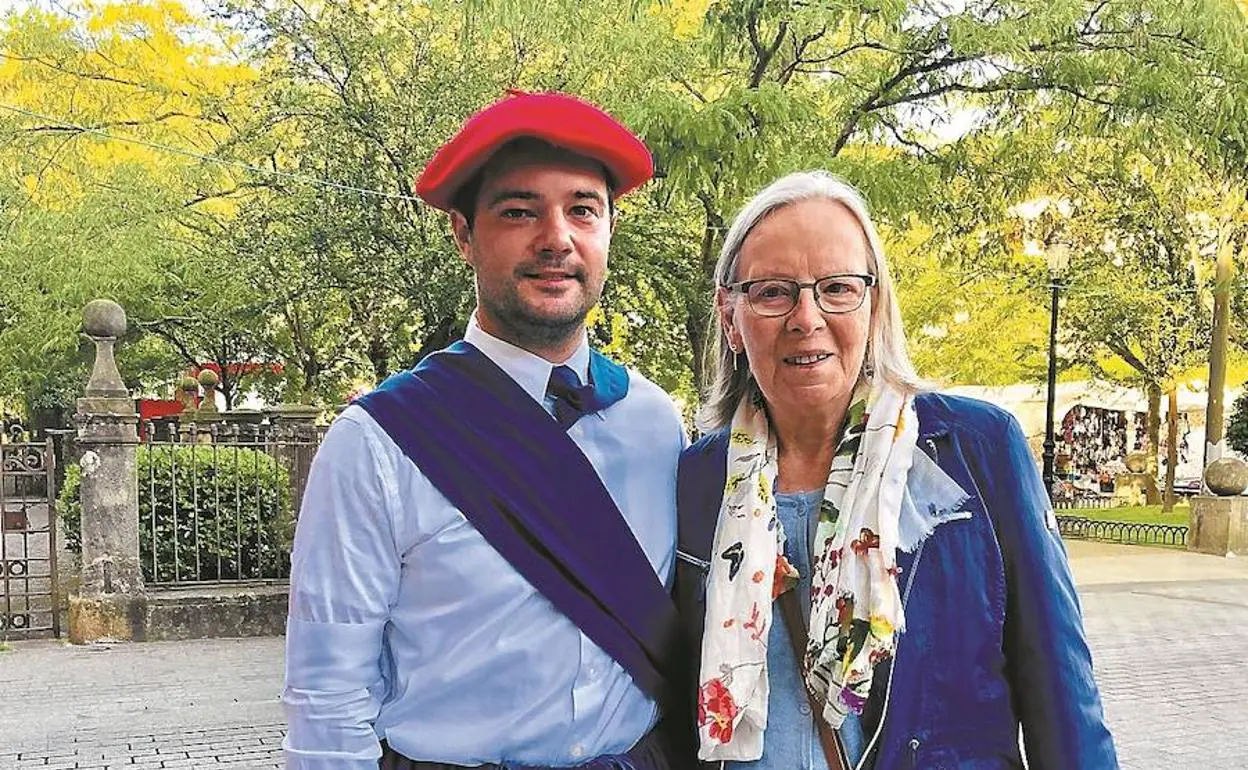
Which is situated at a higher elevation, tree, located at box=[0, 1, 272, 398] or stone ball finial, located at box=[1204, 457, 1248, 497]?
tree, located at box=[0, 1, 272, 398]

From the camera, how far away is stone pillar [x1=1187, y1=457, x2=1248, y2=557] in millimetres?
14508

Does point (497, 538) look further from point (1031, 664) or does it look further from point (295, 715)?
point (1031, 664)

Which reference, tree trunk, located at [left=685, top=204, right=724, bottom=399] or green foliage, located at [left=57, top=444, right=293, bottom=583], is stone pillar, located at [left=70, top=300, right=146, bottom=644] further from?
tree trunk, located at [left=685, top=204, right=724, bottom=399]

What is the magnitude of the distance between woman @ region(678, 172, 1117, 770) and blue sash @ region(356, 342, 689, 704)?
5.0 inches

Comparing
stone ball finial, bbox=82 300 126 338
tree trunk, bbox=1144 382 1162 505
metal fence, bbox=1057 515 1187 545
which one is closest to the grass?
tree trunk, bbox=1144 382 1162 505

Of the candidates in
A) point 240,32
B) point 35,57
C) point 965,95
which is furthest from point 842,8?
point 35,57

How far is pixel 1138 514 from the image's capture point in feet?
69.4

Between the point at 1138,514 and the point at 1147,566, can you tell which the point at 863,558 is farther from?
the point at 1138,514

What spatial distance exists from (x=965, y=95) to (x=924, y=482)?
7.33 m

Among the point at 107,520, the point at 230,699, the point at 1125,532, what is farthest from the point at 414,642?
the point at 1125,532

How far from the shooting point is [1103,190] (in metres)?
18.4

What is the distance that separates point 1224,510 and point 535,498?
1468cm

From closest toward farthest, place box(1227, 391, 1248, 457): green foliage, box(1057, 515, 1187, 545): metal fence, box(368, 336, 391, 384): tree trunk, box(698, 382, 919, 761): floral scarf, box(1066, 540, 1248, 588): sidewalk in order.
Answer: box(698, 382, 919, 761): floral scarf → box(1066, 540, 1248, 588): sidewalk → box(368, 336, 391, 384): tree trunk → box(1057, 515, 1187, 545): metal fence → box(1227, 391, 1248, 457): green foliage

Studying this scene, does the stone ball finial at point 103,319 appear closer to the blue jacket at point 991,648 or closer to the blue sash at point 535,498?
the blue sash at point 535,498
